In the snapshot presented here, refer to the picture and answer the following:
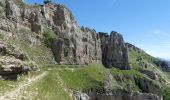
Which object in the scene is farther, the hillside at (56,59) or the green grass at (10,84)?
the hillside at (56,59)

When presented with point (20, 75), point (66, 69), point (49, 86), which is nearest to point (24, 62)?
point (20, 75)

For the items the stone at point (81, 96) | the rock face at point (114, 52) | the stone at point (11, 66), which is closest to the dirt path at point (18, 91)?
the stone at point (11, 66)

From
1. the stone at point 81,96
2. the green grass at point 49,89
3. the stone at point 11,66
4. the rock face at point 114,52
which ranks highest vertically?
the rock face at point 114,52

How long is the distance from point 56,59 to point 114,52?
5944cm

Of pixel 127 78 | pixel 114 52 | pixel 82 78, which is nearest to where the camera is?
pixel 82 78

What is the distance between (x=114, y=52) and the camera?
185 m

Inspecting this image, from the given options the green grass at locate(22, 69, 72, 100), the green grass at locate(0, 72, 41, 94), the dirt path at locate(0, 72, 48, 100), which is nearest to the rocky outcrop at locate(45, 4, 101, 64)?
the green grass at locate(22, 69, 72, 100)

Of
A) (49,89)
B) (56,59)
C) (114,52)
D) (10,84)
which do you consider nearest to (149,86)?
(114,52)

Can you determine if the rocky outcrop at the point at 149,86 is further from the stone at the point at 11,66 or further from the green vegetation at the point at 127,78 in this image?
the stone at the point at 11,66

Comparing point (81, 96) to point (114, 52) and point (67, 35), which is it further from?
point (114, 52)

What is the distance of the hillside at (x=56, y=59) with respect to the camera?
79250 millimetres

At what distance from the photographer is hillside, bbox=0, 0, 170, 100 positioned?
260 ft

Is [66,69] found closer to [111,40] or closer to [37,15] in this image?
[37,15]

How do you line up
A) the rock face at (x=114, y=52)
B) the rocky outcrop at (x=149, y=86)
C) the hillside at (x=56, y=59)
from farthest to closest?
the rock face at (x=114, y=52)
the rocky outcrop at (x=149, y=86)
the hillside at (x=56, y=59)
